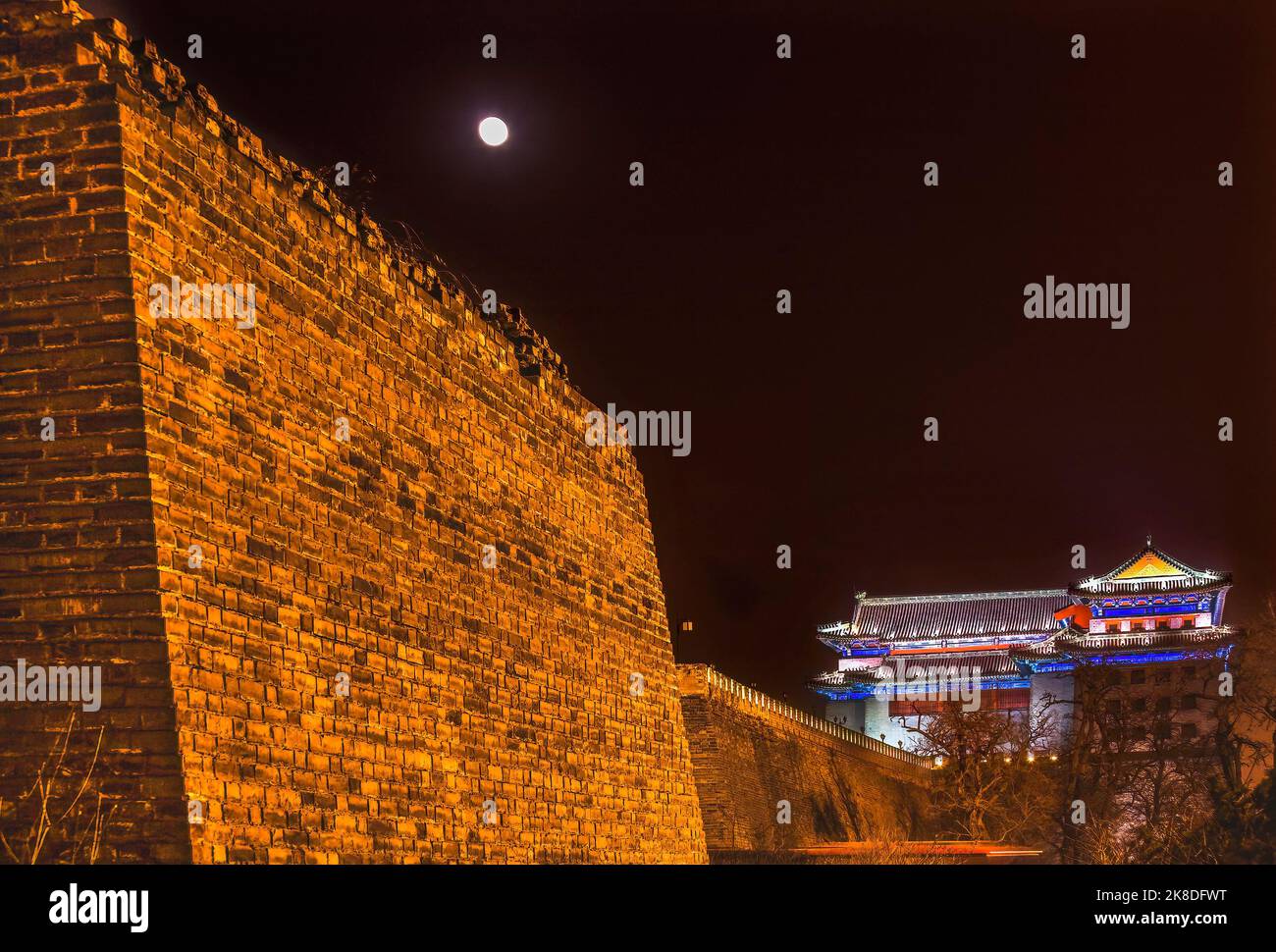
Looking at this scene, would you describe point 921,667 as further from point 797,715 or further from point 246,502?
point 246,502

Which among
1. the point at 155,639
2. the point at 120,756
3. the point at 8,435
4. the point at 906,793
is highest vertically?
the point at 8,435

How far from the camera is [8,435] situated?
32.6 feet

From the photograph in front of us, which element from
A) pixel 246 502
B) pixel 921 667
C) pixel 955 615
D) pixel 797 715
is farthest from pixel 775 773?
pixel 955 615

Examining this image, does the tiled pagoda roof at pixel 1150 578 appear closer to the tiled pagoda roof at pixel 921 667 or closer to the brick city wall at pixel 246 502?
the tiled pagoda roof at pixel 921 667

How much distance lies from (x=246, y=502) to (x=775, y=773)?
27.9 meters

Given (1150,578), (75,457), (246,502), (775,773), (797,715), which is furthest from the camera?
(1150,578)

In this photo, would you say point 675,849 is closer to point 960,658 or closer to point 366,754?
point 366,754

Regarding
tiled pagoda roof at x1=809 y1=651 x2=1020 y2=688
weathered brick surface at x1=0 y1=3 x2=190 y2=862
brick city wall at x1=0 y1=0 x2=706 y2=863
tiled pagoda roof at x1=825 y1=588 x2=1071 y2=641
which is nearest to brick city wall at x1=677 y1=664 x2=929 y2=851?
brick city wall at x1=0 y1=0 x2=706 y2=863

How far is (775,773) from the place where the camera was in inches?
1469

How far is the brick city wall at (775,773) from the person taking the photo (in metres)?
32.8

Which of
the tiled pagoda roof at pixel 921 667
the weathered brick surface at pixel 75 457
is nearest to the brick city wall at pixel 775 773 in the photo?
the weathered brick surface at pixel 75 457
